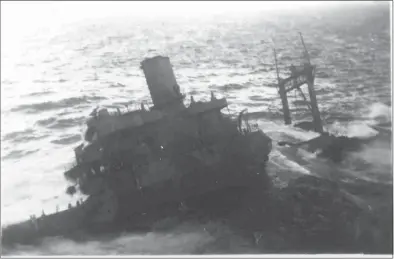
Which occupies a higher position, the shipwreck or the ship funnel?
the ship funnel

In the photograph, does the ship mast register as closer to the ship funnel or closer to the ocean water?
the ocean water

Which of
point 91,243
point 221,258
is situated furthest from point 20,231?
point 221,258

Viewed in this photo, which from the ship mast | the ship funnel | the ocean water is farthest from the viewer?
the ship mast

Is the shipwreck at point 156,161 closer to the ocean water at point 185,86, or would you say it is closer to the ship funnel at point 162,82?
the ship funnel at point 162,82

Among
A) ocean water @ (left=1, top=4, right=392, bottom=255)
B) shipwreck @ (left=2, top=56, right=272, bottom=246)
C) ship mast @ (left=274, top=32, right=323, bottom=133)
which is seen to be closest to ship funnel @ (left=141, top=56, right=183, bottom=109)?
shipwreck @ (left=2, top=56, right=272, bottom=246)

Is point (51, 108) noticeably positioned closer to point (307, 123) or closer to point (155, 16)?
point (155, 16)

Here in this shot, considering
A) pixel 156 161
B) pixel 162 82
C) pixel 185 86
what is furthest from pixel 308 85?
pixel 156 161
